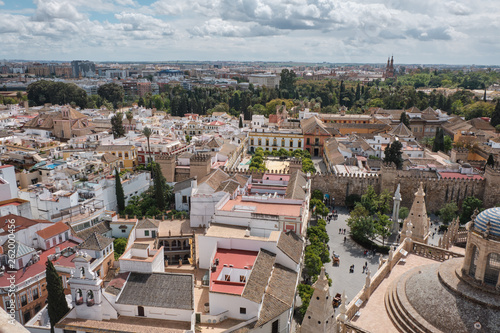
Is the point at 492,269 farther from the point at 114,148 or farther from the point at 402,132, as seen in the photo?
the point at 402,132

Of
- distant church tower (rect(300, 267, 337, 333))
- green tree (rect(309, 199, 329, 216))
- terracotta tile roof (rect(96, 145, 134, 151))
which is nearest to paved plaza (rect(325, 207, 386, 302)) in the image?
green tree (rect(309, 199, 329, 216))

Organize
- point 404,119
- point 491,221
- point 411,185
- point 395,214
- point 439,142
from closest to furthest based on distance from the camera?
point 491,221 < point 395,214 < point 411,185 < point 439,142 < point 404,119

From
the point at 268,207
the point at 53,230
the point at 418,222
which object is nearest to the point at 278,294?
the point at 418,222

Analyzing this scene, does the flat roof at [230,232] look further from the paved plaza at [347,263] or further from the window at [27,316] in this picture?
the window at [27,316]

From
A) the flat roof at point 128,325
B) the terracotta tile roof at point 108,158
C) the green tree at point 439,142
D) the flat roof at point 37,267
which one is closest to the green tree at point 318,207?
the flat roof at point 128,325

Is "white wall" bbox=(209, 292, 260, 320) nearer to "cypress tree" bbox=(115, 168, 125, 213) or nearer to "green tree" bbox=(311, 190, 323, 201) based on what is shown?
"cypress tree" bbox=(115, 168, 125, 213)

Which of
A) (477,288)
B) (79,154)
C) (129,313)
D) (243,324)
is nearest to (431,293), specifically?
(477,288)
